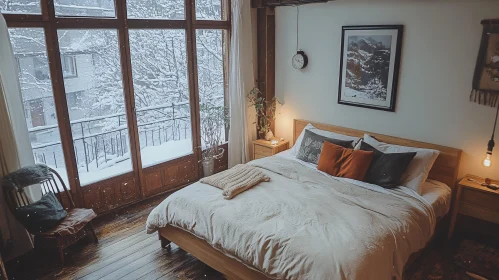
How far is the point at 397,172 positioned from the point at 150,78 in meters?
2.80

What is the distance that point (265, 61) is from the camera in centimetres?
479

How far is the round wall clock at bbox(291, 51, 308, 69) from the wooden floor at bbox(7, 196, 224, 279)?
2.58 metres

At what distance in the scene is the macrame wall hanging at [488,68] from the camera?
3.02 metres

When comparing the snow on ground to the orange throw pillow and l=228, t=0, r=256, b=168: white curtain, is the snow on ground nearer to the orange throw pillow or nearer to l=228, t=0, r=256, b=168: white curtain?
l=228, t=0, r=256, b=168: white curtain

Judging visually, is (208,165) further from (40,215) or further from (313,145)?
(40,215)

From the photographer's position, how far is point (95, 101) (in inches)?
146

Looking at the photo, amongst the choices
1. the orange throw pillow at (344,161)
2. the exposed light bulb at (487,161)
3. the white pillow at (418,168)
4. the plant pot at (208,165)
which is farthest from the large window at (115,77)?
the exposed light bulb at (487,161)

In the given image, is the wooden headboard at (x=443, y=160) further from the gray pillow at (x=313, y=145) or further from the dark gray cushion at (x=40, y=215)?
the dark gray cushion at (x=40, y=215)

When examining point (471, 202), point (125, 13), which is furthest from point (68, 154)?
point (471, 202)

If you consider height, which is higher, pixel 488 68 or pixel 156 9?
pixel 156 9

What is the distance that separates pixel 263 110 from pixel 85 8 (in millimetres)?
2488

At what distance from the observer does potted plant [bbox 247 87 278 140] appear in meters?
4.78

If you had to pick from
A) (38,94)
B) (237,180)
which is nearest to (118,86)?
(38,94)

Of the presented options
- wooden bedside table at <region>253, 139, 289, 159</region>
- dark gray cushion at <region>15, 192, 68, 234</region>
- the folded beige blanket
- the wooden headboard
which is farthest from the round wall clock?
dark gray cushion at <region>15, 192, 68, 234</region>
